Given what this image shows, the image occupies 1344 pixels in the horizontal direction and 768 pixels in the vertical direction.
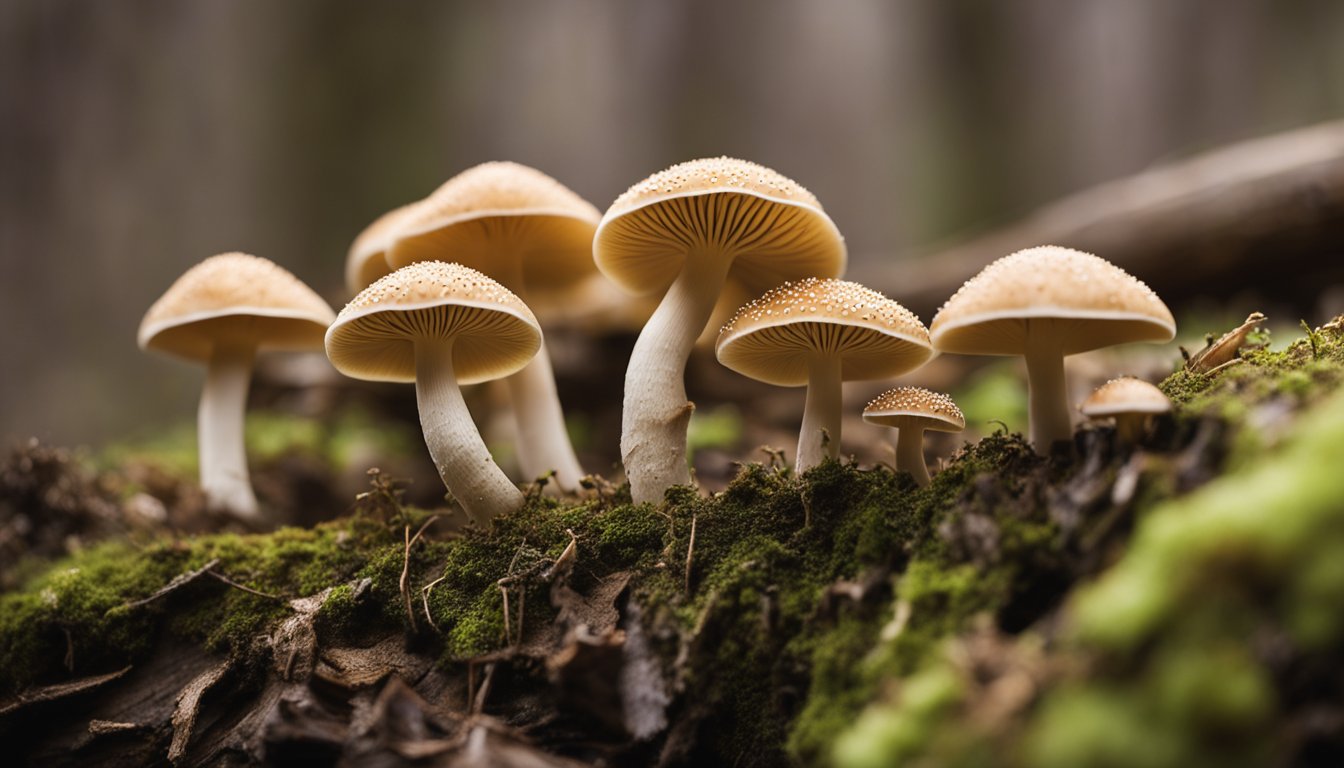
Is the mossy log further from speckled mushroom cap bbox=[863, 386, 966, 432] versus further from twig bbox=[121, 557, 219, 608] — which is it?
speckled mushroom cap bbox=[863, 386, 966, 432]

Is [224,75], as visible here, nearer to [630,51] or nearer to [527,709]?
[630,51]

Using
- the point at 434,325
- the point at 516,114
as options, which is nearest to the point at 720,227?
the point at 434,325

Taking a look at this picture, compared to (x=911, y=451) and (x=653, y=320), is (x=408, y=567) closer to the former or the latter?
(x=653, y=320)

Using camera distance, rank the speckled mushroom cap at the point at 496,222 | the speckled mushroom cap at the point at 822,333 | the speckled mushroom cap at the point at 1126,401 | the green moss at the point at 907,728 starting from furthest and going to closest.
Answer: the speckled mushroom cap at the point at 496,222 → the speckled mushroom cap at the point at 822,333 → the speckled mushroom cap at the point at 1126,401 → the green moss at the point at 907,728

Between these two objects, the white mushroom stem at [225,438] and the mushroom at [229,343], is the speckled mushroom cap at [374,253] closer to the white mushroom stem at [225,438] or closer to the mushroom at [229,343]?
the mushroom at [229,343]

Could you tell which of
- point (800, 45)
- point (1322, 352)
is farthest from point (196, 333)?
point (800, 45)

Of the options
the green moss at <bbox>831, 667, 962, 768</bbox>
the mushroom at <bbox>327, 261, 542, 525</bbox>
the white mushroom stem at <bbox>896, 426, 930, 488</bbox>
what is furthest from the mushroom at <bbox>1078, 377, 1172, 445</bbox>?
the mushroom at <bbox>327, 261, 542, 525</bbox>

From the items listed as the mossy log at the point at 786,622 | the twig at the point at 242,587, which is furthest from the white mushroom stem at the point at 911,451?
the twig at the point at 242,587
